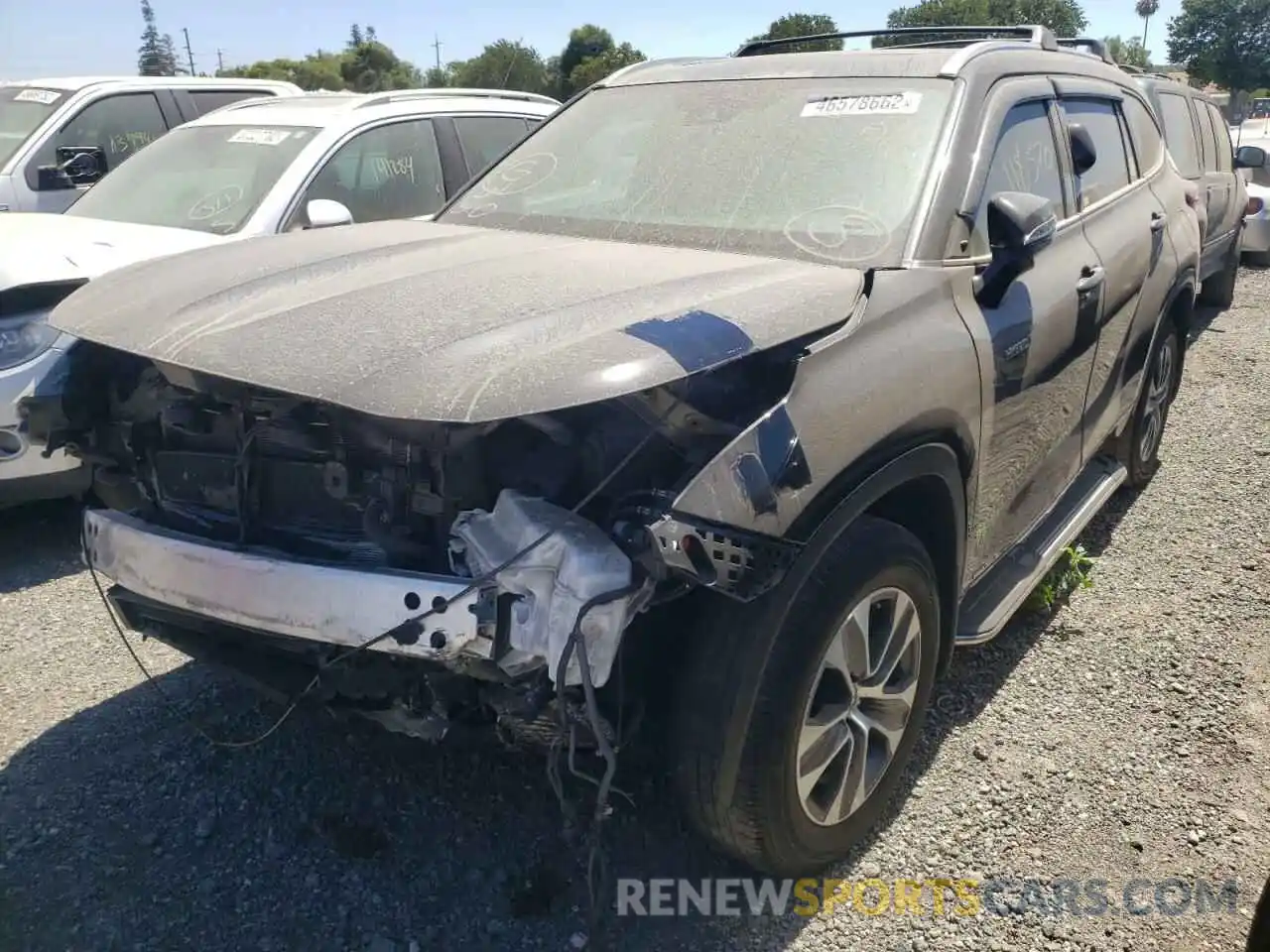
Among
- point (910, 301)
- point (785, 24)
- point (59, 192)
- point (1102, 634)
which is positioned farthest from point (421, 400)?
point (785, 24)

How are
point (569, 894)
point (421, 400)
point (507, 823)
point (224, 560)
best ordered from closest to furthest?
1. point (421, 400)
2. point (224, 560)
3. point (569, 894)
4. point (507, 823)

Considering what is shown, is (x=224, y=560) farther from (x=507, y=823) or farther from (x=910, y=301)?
(x=910, y=301)

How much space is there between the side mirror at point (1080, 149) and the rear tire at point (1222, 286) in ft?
21.9

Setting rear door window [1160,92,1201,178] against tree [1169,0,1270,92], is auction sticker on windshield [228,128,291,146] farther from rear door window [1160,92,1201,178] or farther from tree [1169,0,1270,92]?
tree [1169,0,1270,92]

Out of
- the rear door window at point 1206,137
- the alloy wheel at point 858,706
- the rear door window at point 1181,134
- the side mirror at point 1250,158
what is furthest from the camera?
the side mirror at point 1250,158

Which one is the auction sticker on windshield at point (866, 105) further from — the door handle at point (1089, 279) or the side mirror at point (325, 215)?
the side mirror at point (325, 215)

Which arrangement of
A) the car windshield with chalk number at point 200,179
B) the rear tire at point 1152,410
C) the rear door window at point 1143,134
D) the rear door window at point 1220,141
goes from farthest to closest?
the rear door window at point 1220,141
the car windshield with chalk number at point 200,179
the rear tire at point 1152,410
the rear door window at point 1143,134

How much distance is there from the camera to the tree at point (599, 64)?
44.3 metres

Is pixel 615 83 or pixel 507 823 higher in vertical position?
pixel 615 83

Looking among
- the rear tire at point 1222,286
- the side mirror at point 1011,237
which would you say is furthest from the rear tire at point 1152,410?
the rear tire at point 1222,286

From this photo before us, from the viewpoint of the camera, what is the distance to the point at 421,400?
188 cm

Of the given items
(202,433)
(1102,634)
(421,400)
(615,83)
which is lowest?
(1102,634)

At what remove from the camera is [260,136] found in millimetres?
5656

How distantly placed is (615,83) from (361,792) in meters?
2.73
